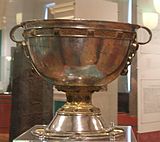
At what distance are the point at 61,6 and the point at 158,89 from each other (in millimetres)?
1298

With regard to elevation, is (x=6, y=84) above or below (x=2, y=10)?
below

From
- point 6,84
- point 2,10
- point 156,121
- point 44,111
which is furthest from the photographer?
point 156,121

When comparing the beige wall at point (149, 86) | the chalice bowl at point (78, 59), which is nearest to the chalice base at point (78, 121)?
the chalice bowl at point (78, 59)

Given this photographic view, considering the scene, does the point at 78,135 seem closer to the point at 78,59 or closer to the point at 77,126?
the point at 77,126

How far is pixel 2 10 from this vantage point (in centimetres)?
295

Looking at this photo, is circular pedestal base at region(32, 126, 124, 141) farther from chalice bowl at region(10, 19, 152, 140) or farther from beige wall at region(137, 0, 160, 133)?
beige wall at region(137, 0, 160, 133)

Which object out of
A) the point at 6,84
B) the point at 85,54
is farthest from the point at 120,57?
the point at 6,84

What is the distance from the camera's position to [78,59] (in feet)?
2.39

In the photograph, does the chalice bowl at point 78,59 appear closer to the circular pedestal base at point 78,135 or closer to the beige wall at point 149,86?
the circular pedestal base at point 78,135

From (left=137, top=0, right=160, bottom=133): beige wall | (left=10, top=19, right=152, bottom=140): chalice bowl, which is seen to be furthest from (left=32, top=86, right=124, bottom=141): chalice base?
(left=137, top=0, right=160, bottom=133): beige wall

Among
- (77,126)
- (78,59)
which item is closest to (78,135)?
(77,126)

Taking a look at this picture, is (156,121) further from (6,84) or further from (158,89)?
(6,84)

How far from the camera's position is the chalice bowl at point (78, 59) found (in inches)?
28.6

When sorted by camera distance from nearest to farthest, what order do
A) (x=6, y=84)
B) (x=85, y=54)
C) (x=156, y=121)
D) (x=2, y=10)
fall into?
(x=85, y=54) < (x=6, y=84) < (x=2, y=10) < (x=156, y=121)
